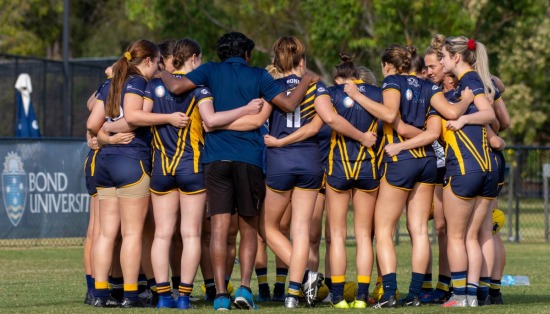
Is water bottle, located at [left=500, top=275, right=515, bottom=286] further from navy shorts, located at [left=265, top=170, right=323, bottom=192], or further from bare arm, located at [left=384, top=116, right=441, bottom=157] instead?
navy shorts, located at [left=265, top=170, right=323, bottom=192]

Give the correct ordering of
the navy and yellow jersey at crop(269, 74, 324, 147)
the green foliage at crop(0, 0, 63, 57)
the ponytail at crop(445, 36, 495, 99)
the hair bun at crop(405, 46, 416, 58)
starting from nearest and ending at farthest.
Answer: the navy and yellow jersey at crop(269, 74, 324, 147)
the ponytail at crop(445, 36, 495, 99)
the hair bun at crop(405, 46, 416, 58)
the green foliage at crop(0, 0, 63, 57)

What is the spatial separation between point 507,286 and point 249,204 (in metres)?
4.20

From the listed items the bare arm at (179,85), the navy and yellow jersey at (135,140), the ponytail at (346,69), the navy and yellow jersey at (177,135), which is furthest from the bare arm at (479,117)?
the navy and yellow jersey at (135,140)

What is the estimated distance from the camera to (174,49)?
9.77 metres

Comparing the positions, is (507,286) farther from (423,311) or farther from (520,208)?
(520,208)

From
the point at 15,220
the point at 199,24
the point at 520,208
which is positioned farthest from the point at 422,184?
the point at 199,24

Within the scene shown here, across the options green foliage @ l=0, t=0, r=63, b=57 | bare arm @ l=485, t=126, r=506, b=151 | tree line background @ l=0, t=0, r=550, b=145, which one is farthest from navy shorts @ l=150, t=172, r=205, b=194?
green foliage @ l=0, t=0, r=63, b=57

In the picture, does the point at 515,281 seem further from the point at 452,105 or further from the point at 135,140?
the point at 135,140

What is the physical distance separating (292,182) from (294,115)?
573 millimetres

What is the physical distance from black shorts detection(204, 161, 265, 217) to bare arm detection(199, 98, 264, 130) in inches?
12.9

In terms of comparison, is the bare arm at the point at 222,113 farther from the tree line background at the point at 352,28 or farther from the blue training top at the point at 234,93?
the tree line background at the point at 352,28

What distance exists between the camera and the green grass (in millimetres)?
9562

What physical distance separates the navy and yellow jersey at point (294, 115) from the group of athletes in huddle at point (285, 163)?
0.01 m

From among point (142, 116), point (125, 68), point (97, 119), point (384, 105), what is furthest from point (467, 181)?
point (97, 119)
